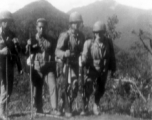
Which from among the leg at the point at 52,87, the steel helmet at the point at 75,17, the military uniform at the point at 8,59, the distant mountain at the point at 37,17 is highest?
the distant mountain at the point at 37,17

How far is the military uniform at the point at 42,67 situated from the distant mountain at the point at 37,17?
0.66 m

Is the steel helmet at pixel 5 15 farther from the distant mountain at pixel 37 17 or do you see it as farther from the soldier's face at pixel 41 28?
the distant mountain at pixel 37 17

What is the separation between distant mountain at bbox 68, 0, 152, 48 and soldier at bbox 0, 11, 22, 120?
158cm

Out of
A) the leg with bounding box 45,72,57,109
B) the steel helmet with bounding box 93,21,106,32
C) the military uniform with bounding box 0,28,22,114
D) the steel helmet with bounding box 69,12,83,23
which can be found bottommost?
the leg with bounding box 45,72,57,109

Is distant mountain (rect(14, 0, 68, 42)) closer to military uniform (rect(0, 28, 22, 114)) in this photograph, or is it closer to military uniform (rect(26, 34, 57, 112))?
military uniform (rect(26, 34, 57, 112))

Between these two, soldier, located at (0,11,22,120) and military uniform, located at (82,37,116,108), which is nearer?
soldier, located at (0,11,22,120)

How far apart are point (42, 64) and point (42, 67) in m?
0.06

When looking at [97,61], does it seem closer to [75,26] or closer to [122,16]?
[75,26]

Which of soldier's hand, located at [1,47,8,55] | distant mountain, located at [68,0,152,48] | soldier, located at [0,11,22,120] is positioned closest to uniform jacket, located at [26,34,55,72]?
soldier, located at [0,11,22,120]

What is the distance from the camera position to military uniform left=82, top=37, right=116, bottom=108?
743 centimetres

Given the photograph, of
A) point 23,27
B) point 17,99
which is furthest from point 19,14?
point 17,99

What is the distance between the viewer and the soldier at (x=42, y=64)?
7.41 metres

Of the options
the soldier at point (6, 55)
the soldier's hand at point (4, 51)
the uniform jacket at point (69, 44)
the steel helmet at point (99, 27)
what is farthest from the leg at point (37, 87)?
the steel helmet at point (99, 27)

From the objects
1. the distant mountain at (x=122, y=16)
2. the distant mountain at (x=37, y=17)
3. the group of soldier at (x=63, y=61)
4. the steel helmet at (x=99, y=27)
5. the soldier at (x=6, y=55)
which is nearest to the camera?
the soldier at (x=6, y=55)
